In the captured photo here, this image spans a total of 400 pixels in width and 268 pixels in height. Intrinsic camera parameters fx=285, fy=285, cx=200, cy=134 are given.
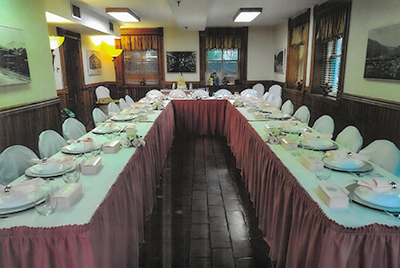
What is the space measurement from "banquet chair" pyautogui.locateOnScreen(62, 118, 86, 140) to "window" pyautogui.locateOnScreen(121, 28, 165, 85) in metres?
6.89

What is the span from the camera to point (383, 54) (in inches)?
167

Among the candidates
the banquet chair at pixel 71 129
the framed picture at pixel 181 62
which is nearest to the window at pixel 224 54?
the framed picture at pixel 181 62

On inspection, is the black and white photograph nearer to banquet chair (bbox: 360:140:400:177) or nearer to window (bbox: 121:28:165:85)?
window (bbox: 121:28:165:85)

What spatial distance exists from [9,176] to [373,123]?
4.88 meters

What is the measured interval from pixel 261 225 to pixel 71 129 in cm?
252

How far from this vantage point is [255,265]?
7.58 ft

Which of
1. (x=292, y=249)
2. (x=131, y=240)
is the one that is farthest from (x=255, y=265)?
(x=131, y=240)

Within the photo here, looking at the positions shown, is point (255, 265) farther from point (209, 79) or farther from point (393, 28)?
point (209, 79)

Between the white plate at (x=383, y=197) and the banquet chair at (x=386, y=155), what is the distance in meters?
0.78

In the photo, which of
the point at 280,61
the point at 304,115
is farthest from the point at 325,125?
the point at 280,61

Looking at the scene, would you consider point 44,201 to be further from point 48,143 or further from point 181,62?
point 181,62

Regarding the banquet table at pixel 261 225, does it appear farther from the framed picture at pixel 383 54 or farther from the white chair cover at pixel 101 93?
the white chair cover at pixel 101 93

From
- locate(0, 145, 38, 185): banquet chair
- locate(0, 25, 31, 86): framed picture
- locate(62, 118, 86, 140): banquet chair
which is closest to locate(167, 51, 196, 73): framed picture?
locate(0, 25, 31, 86): framed picture

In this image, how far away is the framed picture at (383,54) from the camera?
399cm
